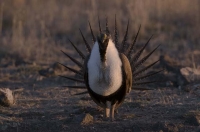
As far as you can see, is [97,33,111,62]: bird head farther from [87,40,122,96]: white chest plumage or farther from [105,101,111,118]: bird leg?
[105,101,111,118]: bird leg

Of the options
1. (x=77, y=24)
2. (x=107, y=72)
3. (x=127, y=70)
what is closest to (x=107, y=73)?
(x=107, y=72)

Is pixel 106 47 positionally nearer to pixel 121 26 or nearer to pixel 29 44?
pixel 29 44

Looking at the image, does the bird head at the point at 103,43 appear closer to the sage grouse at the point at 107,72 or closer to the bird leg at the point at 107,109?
the sage grouse at the point at 107,72

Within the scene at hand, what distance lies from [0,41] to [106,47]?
427 cm

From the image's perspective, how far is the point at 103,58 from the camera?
367cm

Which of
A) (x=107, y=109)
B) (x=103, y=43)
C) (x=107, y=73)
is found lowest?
(x=107, y=109)

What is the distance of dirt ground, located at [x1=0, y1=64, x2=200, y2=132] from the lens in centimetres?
391

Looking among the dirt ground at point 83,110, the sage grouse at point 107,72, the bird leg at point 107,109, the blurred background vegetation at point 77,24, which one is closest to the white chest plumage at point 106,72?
the sage grouse at point 107,72

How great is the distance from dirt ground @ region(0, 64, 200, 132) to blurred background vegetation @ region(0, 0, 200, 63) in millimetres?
1460

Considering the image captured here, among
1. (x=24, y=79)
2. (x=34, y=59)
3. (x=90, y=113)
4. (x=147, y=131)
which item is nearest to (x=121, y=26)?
(x=34, y=59)

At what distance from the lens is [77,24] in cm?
866

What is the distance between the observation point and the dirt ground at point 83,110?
154 inches

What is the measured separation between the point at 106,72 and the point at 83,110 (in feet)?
2.35

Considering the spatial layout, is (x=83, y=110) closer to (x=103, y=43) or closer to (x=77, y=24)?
(x=103, y=43)
